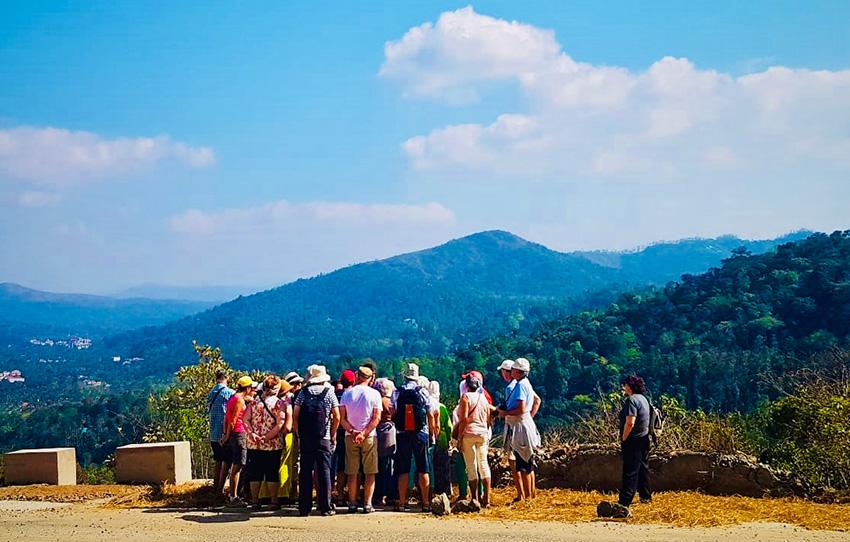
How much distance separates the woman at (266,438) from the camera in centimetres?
966

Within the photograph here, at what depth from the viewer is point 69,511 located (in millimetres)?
10172

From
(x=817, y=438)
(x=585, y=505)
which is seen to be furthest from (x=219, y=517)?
(x=817, y=438)

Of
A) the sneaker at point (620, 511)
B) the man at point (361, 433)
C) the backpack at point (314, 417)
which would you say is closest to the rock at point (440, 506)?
the man at point (361, 433)

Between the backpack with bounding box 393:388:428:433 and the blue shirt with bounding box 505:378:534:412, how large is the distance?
88 cm

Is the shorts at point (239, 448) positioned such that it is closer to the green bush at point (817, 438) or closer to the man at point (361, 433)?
the man at point (361, 433)

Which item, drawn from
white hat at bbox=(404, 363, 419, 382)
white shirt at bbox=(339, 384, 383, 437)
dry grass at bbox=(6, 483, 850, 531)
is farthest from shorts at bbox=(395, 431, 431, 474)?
dry grass at bbox=(6, 483, 850, 531)

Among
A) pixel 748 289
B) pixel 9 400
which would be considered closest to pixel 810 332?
pixel 748 289

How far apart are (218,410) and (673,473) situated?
198 inches

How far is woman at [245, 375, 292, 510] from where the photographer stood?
966cm

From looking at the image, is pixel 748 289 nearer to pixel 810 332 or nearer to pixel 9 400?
pixel 810 332

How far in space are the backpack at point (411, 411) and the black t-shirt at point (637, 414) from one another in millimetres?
2019

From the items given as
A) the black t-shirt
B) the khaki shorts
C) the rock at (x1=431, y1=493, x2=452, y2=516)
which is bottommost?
the rock at (x1=431, y1=493, x2=452, y2=516)

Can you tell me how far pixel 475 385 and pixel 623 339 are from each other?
71227 mm

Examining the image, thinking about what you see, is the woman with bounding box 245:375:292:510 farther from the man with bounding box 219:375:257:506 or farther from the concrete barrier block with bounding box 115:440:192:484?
the concrete barrier block with bounding box 115:440:192:484
